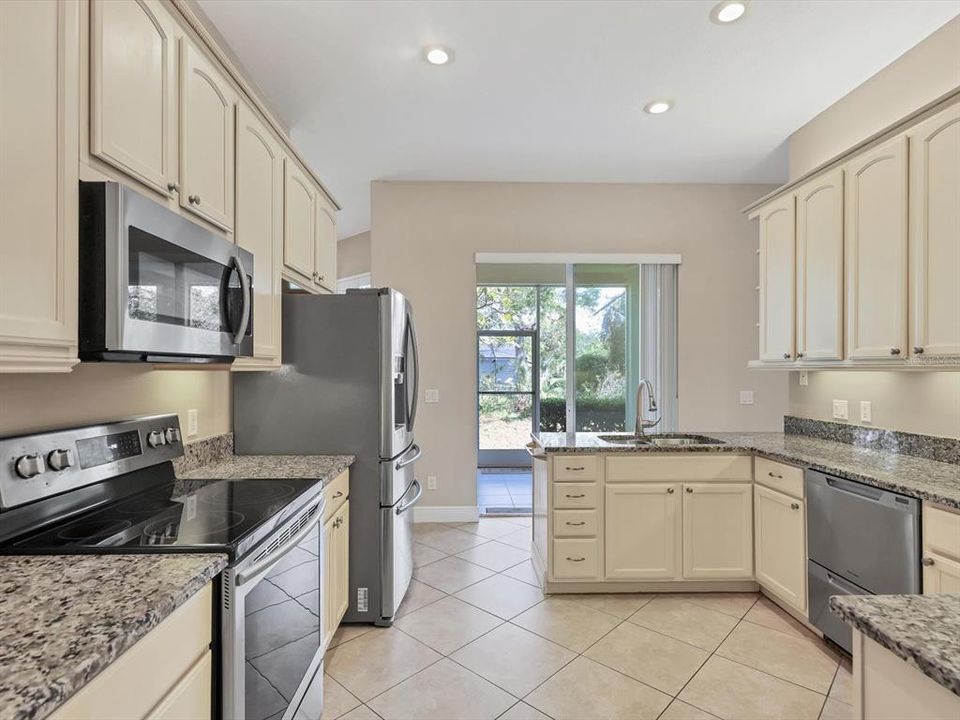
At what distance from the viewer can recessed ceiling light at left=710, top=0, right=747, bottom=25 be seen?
216 centimetres

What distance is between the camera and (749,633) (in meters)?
2.41

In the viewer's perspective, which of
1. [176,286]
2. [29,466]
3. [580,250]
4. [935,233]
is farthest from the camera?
[580,250]

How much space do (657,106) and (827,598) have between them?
2.79 meters

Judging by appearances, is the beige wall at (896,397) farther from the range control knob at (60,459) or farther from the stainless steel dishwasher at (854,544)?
the range control knob at (60,459)

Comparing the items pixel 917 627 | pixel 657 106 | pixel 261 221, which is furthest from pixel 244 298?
pixel 657 106

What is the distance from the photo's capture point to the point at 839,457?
7.86 feet

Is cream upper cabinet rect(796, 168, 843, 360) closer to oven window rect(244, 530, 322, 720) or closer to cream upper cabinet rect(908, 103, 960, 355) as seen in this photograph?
cream upper cabinet rect(908, 103, 960, 355)

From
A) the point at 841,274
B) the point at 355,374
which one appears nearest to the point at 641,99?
the point at 841,274

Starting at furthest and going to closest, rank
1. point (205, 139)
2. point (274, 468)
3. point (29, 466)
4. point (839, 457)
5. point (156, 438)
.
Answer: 1. point (839, 457)
2. point (274, 468)
3. point (156, 438)
4. point (205, 139)
5. point (29, 466)

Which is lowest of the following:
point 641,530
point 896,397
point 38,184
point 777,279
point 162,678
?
point 641,530

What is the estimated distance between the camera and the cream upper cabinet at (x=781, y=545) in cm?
239

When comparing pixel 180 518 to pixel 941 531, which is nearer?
pixel 180 518

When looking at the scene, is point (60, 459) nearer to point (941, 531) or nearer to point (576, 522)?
point (576, 522)

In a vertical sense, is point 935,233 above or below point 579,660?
above
